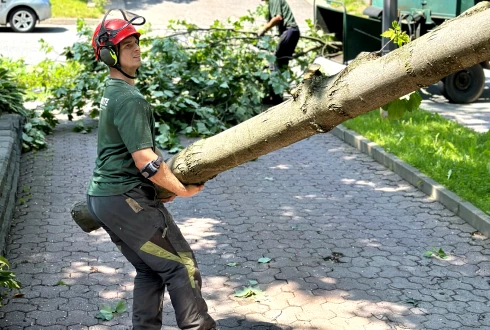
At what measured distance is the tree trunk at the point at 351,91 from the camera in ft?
9.85

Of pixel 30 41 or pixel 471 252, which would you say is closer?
pixel 471 252

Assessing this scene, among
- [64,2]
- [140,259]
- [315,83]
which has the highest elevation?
[315,83]

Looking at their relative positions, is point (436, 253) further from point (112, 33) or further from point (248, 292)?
point (112, 33)

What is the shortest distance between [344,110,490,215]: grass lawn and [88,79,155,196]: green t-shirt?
13.4 feet

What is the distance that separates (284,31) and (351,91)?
9.78 metres

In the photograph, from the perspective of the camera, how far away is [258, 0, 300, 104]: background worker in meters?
12.7

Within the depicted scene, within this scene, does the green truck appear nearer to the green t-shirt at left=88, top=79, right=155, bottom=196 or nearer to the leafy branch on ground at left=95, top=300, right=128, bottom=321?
the leafy branch on ground at left=95, top=300, right=128, bottom=321

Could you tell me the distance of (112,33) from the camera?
13.8 feet

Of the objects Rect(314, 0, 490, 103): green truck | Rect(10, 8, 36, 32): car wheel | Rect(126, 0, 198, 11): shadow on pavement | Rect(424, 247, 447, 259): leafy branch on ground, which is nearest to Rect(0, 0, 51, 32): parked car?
Rect(10, 8, 36, 32): car wheel

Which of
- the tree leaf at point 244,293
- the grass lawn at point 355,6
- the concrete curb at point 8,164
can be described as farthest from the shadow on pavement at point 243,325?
the grass lawn at point 355,6

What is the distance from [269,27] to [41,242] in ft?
22.3

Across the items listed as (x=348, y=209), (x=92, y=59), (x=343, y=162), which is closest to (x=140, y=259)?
(x=348, y=209)

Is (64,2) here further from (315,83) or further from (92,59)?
(315,83)

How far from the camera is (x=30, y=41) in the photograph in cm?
2069
